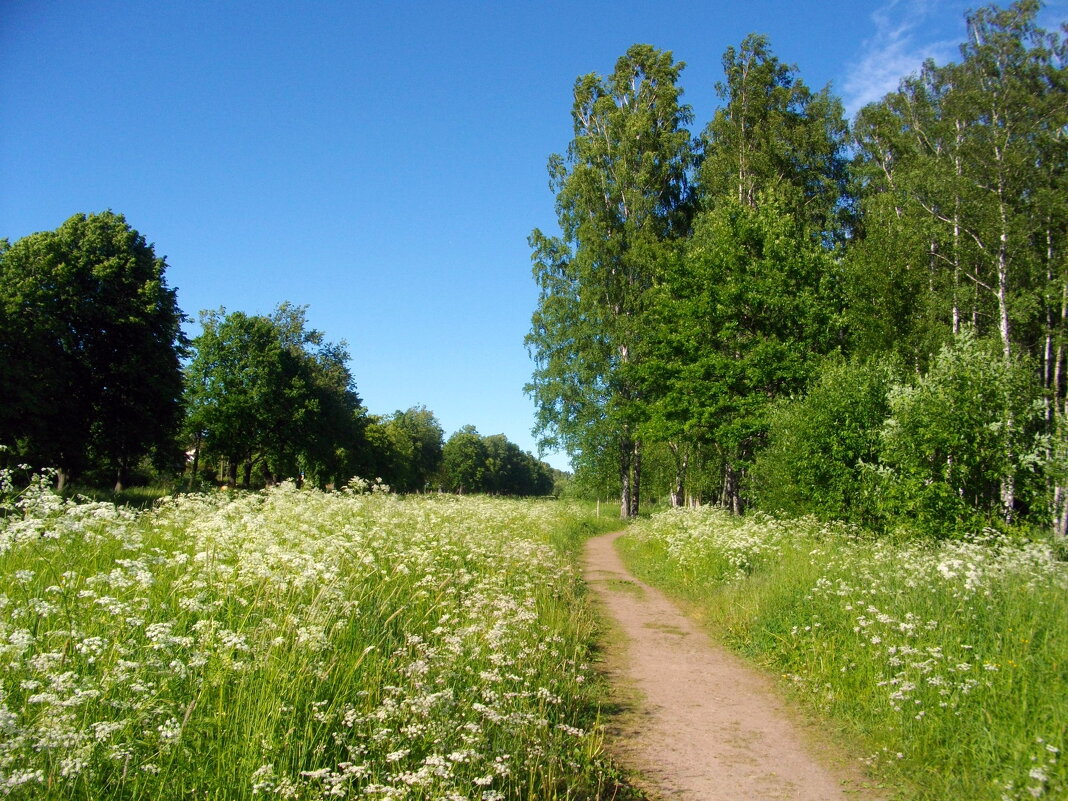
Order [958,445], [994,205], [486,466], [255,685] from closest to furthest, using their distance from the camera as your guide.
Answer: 1. [255,685]
2. [958,445]
3. [994,205]
4. [486,466]

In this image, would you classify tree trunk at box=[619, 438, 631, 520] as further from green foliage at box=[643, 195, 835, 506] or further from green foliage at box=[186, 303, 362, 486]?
green foliage at box=[186, 303, 362, 486]

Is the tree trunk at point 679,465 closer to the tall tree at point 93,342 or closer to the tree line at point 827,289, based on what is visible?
the tree line at point 827,289

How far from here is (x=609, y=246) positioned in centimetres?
3200

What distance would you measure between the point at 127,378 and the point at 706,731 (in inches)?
1294

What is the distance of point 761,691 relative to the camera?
7.46 metres

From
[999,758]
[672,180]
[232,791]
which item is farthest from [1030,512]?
[672,180]

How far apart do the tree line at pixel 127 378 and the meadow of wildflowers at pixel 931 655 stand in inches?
377

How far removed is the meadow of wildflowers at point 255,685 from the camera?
3322 millimetres

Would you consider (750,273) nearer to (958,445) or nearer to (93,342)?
(958,445)

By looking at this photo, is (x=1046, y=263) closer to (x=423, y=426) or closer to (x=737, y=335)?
(x=737, y=335)

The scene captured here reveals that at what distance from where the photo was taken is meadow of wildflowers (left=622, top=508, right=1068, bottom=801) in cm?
481

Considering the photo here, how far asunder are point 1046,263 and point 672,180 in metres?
16.6

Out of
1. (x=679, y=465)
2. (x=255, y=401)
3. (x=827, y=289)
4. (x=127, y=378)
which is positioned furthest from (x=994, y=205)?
(x=255, y=401)

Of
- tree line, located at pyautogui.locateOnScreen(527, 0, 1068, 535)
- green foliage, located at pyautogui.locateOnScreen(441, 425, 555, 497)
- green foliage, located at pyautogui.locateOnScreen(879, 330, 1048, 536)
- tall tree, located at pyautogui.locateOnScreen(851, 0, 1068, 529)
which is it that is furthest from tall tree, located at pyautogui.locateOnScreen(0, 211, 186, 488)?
green foliage, located at pyautogui.locateOnScreen(441, 425, 555, 497)
